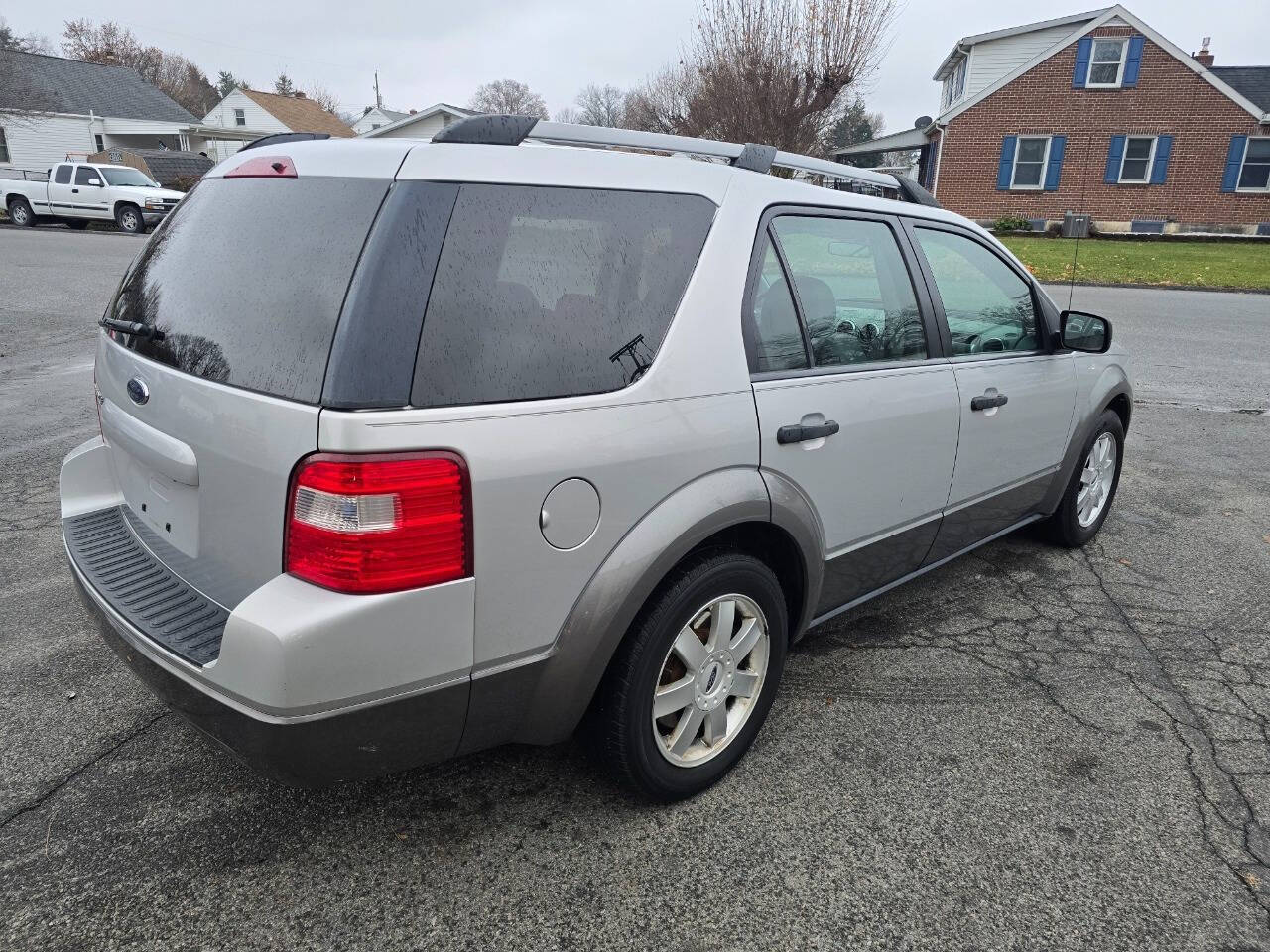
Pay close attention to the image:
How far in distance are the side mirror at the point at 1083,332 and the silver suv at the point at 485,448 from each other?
1229mm

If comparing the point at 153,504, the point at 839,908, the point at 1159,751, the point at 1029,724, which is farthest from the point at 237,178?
the point at 1159,751

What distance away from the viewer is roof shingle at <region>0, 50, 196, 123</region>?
4121 centimetres

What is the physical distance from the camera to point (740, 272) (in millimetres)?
2422

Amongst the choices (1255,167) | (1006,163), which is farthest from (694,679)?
(1255,167)

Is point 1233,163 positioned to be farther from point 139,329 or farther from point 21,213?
point 21,213

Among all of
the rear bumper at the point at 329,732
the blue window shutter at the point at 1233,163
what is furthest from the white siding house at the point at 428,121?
the rear bumper at the point at 329,732

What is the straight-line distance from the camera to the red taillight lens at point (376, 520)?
1.74 m

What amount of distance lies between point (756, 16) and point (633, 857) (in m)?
22.9

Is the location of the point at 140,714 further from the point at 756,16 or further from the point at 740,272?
the point at 756,16

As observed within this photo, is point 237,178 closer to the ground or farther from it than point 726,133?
closer to the ground

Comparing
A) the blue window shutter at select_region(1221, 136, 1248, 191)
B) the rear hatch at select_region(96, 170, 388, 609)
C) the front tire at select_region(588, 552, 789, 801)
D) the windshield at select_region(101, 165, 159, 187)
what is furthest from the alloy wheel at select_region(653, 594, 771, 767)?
the blue window shutter at select_region(1221, 136, 1248, 191)

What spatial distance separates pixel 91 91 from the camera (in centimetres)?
4488

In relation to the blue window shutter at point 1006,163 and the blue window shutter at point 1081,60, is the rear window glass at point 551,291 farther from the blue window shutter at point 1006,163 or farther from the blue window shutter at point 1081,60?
the blue window shutter at point 1081,60

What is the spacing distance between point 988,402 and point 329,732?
261 centimetres
